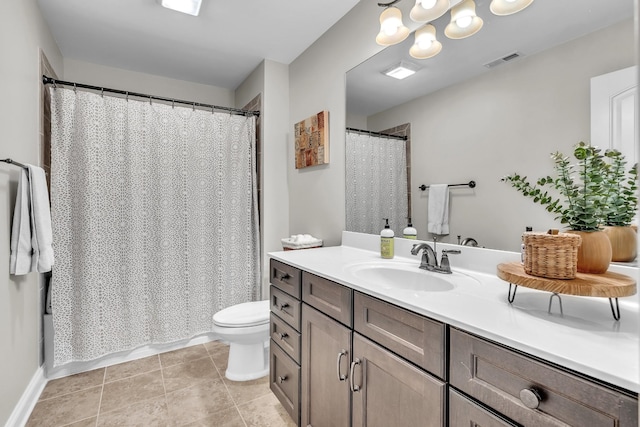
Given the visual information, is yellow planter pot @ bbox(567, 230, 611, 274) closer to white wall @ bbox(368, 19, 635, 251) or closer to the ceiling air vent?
white wall @ bbox(368, 19, 635, 251)

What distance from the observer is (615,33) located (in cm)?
95

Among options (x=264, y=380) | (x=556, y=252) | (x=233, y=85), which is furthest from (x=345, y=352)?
(x=233, y=85)

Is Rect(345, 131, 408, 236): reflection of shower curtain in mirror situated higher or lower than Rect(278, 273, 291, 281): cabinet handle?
higher

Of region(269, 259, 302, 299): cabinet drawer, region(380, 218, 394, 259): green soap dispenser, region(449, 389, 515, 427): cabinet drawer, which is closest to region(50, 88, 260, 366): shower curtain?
region(269, 259, 302, 299): cabinet drawer

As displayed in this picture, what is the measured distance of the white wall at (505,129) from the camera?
101 centimetres

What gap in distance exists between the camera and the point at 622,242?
901mm

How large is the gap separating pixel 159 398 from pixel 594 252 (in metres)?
2.23

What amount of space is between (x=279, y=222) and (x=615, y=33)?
2.33 meters

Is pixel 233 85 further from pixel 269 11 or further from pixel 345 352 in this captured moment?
pixel 345 352

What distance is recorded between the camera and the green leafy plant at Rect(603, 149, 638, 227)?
85cm

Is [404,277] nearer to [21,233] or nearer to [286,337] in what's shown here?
[286,337]

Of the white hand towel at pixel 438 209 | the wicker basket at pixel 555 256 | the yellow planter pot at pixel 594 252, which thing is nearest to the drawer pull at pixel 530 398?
the wicker basket at pixel 555 256

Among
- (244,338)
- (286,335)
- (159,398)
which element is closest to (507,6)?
(286,335)

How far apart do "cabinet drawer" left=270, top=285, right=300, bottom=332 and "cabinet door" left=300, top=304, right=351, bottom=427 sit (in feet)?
0.23
